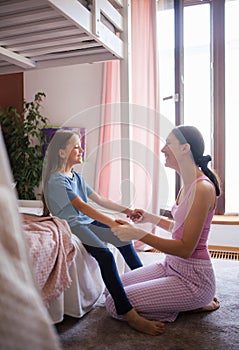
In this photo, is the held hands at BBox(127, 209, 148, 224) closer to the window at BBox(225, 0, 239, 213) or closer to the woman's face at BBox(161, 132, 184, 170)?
the woman's face at BBox(161, 132, 184, 170)

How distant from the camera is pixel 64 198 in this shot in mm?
1396

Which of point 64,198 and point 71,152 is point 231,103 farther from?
point 64,198

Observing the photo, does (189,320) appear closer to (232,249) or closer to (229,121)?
(232,249)

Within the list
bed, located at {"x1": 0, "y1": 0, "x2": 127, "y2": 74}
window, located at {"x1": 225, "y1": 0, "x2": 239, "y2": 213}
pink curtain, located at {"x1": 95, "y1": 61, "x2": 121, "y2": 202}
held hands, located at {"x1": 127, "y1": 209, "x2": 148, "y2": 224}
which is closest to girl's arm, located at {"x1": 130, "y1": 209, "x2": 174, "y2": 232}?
held hands, located at {"x1": 127, "y1": 209, "x2": 148, "y2": 224}

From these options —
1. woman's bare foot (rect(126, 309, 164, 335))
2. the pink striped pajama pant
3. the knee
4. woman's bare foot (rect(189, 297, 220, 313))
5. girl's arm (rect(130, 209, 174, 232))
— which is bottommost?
woman's bare foot (rect(189, 297, 220, 313))

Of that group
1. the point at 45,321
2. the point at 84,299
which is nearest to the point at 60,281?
the point at 84,299

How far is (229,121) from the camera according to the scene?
8.23ft

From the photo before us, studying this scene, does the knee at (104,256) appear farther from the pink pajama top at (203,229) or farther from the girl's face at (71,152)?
the girl's face at (71,152)

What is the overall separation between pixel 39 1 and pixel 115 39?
0.48 metres

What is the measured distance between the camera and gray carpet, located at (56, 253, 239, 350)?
1.14 m

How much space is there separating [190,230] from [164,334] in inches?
15.8

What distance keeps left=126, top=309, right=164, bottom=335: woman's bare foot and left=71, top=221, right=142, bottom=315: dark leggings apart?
3cm

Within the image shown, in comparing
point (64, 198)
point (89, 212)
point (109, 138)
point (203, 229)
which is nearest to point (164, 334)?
point (203, 229)

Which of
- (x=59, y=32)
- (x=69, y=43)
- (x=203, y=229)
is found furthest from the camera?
(x=69, y=43)
